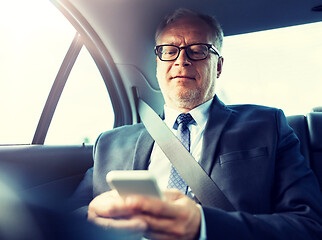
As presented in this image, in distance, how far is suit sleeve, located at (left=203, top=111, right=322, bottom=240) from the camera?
746 millimetres

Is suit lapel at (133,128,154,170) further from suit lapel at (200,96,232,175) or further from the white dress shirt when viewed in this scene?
suit lapel at (200,96,232,175)

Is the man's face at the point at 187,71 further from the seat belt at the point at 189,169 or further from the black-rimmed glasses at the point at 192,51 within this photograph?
the seat belt at the point at 189,169

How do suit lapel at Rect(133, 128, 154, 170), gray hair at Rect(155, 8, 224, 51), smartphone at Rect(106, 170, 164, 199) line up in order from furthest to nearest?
1. gray hair at Rect(155, 8, 224, 51)
2. suit lapel at Rect(133, 128, 154, 170)
3. smartphone at Rect(106, 170, 164, 199)

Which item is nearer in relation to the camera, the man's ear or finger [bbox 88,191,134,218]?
finger [bbox 88,191,134,218]

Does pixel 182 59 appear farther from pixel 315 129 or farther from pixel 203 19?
pixel 315 129

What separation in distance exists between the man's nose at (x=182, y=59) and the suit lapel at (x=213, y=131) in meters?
0.25

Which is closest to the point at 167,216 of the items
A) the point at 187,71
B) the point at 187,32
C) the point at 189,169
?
the point at 189,169

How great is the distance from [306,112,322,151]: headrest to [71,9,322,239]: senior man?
1.11 ft

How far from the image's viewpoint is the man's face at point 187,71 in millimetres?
1431

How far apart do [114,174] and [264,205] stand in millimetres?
738

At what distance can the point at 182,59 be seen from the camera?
1.44 meters

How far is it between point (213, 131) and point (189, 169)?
211mm

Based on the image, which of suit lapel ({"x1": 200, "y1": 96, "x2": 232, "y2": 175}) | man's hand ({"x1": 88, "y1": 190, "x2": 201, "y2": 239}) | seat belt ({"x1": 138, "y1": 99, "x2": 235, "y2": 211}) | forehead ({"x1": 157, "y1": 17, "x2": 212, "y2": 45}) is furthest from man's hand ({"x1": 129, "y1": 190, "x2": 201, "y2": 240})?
forehead ({"x1": 157, "y1": 17, "x2": 212, "y2": 45})

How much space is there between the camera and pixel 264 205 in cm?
106
